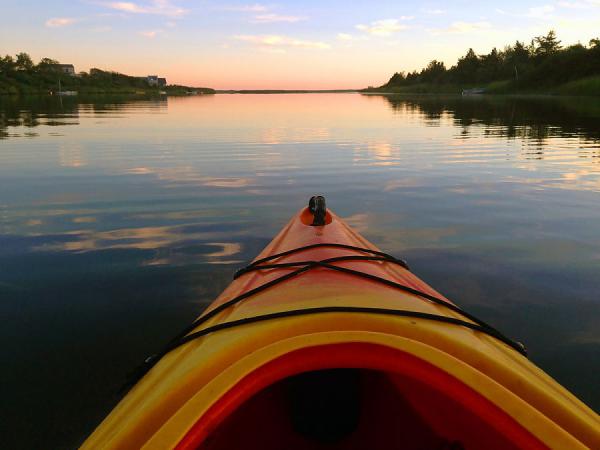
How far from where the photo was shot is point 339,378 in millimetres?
2510

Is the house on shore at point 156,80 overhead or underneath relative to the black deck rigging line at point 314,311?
overhead

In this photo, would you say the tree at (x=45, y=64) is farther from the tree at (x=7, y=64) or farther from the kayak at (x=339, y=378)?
the kayak at (x=339, y=378)

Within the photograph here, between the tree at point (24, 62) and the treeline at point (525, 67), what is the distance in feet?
377

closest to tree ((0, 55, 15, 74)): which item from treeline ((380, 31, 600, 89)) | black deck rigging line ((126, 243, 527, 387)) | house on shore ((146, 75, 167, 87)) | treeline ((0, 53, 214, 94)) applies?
treeline ((0, 53, 214, 94))

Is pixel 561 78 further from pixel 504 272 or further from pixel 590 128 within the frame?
pixel 504 272

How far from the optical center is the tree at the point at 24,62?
116506 mm

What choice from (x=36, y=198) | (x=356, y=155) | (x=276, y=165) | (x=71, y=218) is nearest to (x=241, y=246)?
(x=71, y=218)

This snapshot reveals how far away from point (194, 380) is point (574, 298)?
4.48 metres

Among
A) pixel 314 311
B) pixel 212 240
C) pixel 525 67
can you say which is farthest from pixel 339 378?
pixel 525 67

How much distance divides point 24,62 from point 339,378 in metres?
146

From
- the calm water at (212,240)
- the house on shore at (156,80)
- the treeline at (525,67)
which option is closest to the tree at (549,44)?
the treeline at (525,67)

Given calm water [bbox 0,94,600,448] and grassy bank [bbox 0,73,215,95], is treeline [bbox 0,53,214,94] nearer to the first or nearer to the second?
grassy bank [bbox 0,73,215,95]

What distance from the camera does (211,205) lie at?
825 cm

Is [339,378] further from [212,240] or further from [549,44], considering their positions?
[549,44]
